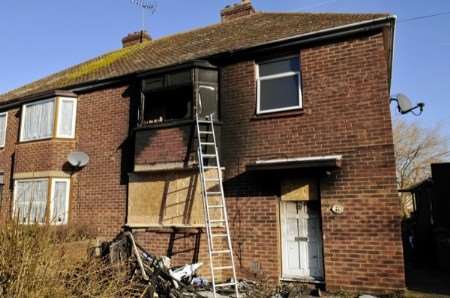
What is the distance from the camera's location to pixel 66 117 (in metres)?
11.8

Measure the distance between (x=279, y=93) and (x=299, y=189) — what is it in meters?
2.38

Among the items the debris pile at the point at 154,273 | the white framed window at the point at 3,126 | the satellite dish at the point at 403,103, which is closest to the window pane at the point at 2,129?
the white framed window at the point at 3,126

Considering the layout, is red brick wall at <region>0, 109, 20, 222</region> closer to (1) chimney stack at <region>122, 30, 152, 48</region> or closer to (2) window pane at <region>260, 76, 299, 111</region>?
(1) chimney stack at <region>122, 30, 152, 48</region>

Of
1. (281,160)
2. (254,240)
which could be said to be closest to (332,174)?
(281,160)

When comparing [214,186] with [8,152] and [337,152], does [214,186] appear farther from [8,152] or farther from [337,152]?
[8,152]

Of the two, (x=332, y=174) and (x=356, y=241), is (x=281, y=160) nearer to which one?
(x=332, y=174)

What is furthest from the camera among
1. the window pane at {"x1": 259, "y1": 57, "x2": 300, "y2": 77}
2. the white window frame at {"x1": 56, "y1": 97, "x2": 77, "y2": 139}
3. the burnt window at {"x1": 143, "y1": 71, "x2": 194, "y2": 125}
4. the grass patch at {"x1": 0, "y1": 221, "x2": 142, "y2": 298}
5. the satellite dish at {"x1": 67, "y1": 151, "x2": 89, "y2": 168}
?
the white window frame at {"x1": 56, "y1": 97, "x2": 77, "y2": 139}

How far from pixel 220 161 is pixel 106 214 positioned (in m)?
3.91

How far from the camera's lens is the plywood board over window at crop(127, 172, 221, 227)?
350 inches

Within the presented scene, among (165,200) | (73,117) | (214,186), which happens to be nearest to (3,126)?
(73,117)

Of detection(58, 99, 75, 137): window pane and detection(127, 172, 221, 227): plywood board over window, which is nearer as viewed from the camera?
detection(127, 172, 221, 227): plywood board over window

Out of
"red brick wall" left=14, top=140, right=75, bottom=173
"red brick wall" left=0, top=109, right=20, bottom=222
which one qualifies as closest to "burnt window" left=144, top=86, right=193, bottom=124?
"red brick wall" left=14, top=140, right=75, bottom=173

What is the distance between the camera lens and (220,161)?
900 cm

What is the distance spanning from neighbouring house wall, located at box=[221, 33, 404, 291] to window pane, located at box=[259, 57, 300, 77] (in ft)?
0.78
